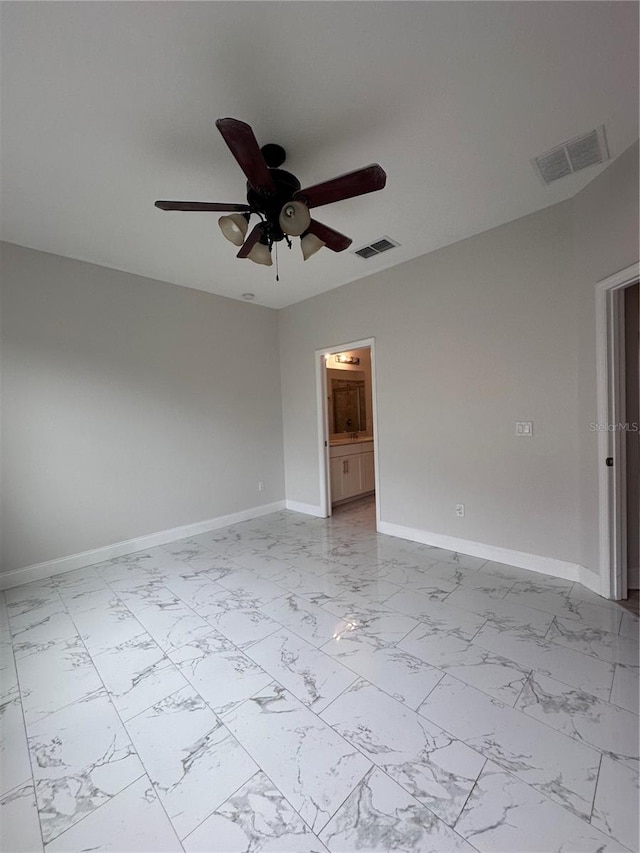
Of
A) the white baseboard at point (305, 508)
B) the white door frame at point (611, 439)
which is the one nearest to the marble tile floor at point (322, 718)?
the white door frame at point (611, 439)

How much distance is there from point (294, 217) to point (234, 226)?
0.33m

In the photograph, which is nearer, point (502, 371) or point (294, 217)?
point (294, 217)

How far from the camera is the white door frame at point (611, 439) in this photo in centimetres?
235

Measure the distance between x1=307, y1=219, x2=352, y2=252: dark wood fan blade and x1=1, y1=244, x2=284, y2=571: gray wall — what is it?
7.80 feet

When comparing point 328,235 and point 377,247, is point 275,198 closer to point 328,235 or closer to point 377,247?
point 328,235

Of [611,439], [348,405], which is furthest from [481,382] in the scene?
[348,405]

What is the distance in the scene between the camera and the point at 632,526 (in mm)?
2516

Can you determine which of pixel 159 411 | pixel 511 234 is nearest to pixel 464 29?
pixel 511 234

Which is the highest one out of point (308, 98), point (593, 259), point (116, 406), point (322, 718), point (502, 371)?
point (308, 98)

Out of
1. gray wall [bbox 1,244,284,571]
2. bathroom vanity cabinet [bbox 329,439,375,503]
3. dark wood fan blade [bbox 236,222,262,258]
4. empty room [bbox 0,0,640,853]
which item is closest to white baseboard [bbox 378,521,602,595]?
empty room [bbox 0,0,640,853]

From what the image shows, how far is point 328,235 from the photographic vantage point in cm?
215

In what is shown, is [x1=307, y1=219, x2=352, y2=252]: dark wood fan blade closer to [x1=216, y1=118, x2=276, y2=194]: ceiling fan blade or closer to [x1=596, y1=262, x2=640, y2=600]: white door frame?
[x1=216, y1=118, x2=276, y2=194]: ceiling fan blade

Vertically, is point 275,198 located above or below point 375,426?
above

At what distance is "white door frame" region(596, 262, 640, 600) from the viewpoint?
235 cm
